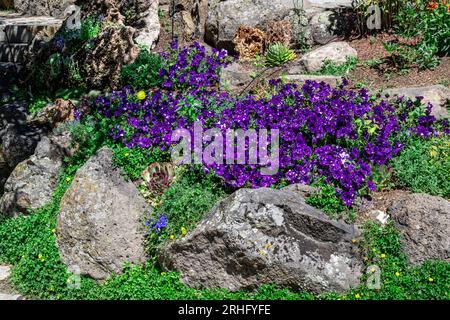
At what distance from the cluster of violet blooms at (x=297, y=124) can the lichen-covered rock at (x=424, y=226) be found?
17.7 inches

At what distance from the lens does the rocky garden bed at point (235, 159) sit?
548 cm

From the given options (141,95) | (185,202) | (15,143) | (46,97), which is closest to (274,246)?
(185,202)

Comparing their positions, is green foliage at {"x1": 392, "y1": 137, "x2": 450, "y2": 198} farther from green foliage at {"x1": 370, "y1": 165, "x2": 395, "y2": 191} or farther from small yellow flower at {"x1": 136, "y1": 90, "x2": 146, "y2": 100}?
small yellow flower at {"x1": 136, "y1": 90, "x2": 146, "y2": 100}

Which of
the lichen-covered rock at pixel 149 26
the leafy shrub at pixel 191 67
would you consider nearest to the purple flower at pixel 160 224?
the leafy shrub at pixel 191 67

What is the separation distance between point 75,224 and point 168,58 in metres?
3.29

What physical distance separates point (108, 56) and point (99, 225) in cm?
347

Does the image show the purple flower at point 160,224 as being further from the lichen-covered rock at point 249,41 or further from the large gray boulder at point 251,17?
the large gray boulder at point 251,17

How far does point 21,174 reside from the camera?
7.43m

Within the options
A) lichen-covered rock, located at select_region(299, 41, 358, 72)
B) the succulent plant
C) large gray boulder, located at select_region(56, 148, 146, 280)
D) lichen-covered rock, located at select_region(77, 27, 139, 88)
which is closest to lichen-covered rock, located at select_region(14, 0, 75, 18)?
lichen-covered rock, located at select_region(77, 27, 139, 88)

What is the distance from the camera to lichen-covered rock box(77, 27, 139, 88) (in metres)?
8.66

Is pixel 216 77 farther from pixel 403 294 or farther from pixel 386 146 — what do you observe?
pixel 403 294

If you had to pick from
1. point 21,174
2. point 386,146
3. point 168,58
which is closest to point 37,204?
point 21,174

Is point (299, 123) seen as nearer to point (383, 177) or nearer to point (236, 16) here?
point (383, 177)

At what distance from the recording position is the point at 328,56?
8305mm
